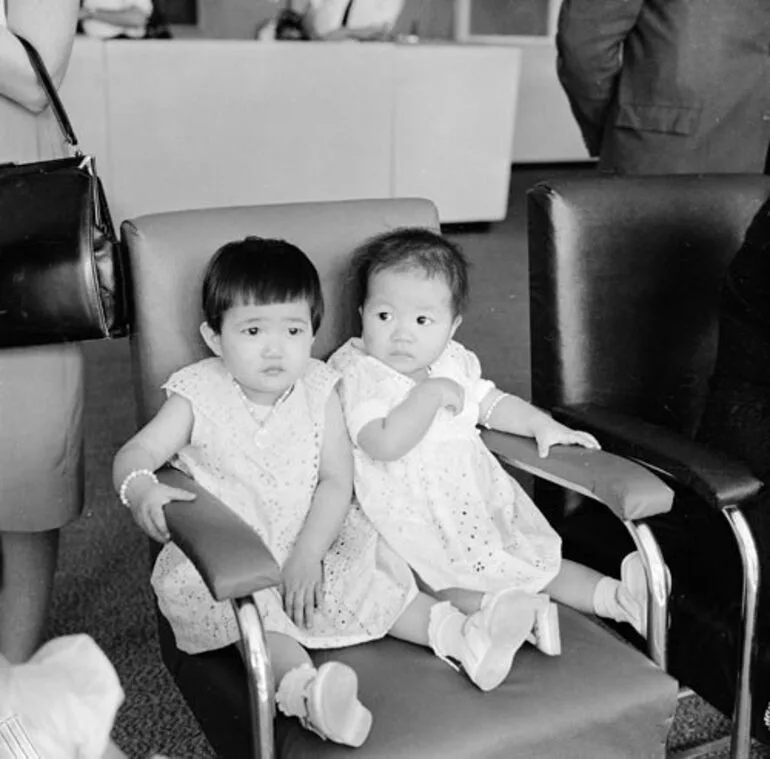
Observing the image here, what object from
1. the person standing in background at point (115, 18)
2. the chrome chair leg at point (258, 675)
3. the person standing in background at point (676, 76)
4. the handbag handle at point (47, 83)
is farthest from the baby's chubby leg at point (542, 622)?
the person standing in background at point (115, 18)

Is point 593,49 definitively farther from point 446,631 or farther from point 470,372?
point 446,631

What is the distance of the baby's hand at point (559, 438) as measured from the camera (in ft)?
5.25

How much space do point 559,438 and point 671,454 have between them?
163mm

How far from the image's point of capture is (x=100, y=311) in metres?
1.49

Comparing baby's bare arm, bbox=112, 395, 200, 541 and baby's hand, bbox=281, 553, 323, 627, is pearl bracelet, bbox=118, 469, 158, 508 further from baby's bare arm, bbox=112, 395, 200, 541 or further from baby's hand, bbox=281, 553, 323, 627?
baby's hand, bbox=281, 553, 323, 627

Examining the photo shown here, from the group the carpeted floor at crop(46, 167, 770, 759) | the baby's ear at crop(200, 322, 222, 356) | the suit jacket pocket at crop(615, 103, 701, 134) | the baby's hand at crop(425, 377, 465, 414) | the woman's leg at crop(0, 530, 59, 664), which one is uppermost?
the suit jacket pocket at crop(615, 103, 701, 134)

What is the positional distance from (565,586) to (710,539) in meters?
0.26

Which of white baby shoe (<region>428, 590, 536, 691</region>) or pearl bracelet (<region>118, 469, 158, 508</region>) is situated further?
pearl bracelet (<region>118, 469, 158, 508</region>)

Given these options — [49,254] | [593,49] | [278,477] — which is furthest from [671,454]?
[593,49]

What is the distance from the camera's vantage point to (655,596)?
1.45 meters

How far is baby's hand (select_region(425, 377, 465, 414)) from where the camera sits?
1626 millimetres

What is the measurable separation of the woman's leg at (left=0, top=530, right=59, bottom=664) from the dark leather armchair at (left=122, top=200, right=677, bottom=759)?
31 centimetres

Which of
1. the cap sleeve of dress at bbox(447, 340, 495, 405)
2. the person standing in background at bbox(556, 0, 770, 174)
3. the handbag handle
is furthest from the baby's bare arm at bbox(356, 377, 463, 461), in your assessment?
the person standing in background at bbox(556, 0, 770, 174)

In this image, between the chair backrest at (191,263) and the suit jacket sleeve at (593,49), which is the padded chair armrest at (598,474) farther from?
the suit jacket sleeve at (593,49)
